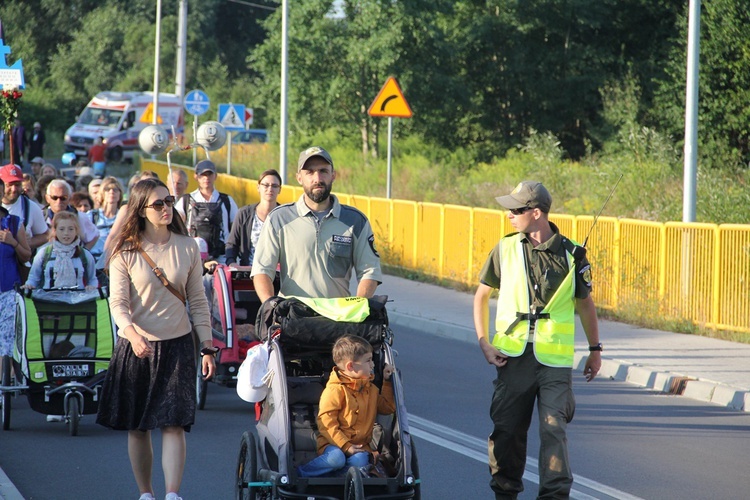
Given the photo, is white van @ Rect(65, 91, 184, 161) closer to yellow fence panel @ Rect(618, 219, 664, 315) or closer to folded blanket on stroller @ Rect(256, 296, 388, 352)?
yellow fence panel @ Rect(618, 219, 664, 315)

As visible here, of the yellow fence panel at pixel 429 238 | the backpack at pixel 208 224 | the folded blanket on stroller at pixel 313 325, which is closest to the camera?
the folded blanket on stroller at pixel 313 325

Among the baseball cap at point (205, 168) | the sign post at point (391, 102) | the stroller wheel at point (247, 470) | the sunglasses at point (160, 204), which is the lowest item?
the stroller wheel at point (247, 470)

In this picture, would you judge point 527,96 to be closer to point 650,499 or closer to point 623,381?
point 623,381

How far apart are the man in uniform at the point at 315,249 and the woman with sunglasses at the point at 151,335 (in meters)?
0.57

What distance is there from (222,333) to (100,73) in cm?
6408

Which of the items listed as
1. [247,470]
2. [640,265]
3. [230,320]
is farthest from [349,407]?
[640,265]

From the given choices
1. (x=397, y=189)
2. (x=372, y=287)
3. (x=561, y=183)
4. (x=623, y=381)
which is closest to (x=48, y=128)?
(x=397, y=189)

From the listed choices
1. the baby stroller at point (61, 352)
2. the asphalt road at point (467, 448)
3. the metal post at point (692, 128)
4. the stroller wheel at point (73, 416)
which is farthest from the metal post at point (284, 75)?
the stroller wheel at point (73, 416)

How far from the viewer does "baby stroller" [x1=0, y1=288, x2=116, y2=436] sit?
8.91 metres

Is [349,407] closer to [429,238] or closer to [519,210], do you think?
[519,210]

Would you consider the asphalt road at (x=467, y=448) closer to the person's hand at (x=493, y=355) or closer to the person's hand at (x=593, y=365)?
the person's hand at (x=593, y=365)

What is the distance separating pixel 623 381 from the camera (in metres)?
12.1

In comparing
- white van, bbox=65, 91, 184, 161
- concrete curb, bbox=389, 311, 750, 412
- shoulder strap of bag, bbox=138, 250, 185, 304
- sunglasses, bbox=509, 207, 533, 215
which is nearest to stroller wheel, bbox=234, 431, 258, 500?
shoulder strap of bag, bbox=138, 250, 185, 304

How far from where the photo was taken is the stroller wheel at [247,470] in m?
5.87
